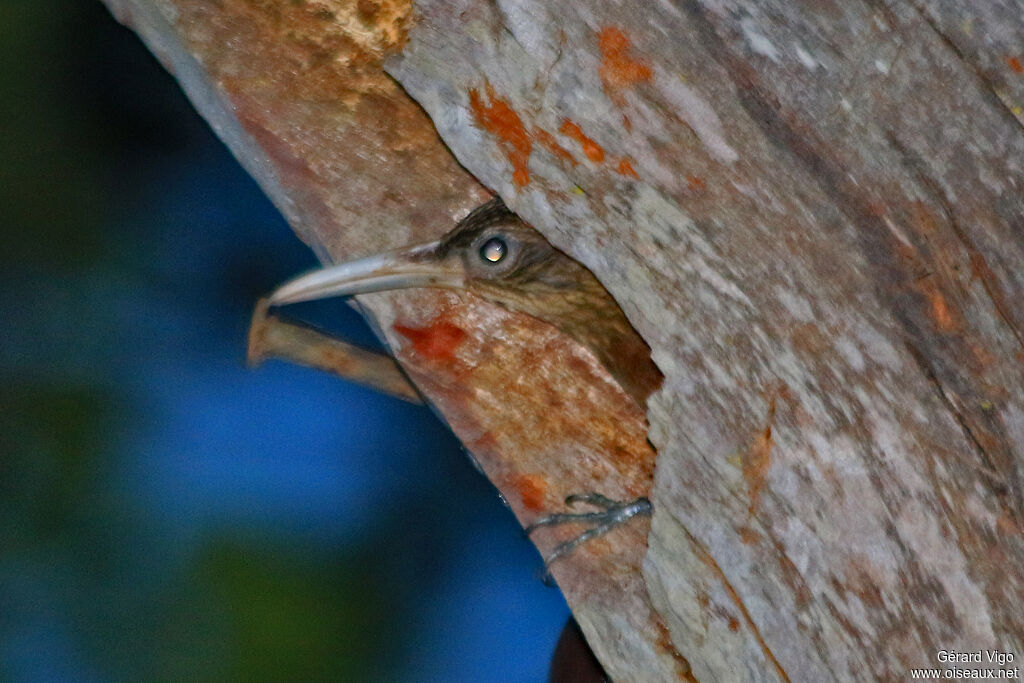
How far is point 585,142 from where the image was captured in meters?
1.02

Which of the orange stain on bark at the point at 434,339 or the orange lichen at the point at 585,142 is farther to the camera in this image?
the orange stain on bark at the point at 434,339

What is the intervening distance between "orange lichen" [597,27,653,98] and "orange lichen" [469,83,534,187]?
14 centimetres

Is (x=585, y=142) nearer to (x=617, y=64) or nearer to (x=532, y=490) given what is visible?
(x=617, y=64)

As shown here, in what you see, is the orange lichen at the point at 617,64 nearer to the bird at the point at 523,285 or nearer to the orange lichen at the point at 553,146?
the orange lichen at the point at 553,146

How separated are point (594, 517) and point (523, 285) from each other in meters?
0.32

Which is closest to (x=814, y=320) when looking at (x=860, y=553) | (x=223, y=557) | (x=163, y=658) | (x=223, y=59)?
(x=860, y=553)

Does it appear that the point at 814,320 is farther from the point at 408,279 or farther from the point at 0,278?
the point at 0,278

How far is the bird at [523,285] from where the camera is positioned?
1248 millimetres

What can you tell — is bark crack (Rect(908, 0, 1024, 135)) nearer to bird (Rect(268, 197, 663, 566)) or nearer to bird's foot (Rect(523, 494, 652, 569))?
bird (Rect(268, 197, 663, 566))

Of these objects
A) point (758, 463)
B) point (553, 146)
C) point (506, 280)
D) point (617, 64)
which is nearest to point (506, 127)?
point (553, 146)

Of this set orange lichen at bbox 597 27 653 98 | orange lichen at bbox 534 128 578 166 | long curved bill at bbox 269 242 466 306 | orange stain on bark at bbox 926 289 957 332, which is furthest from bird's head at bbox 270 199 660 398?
orange stain on bark at bbox 926 289 957 332

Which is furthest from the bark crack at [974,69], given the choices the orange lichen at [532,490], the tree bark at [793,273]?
the orange lichen at [532,490]

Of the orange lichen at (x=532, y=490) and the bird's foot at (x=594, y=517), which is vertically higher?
the orange lichen at (x=532, y=490)

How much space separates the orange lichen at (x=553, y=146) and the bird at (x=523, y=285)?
149 mm
